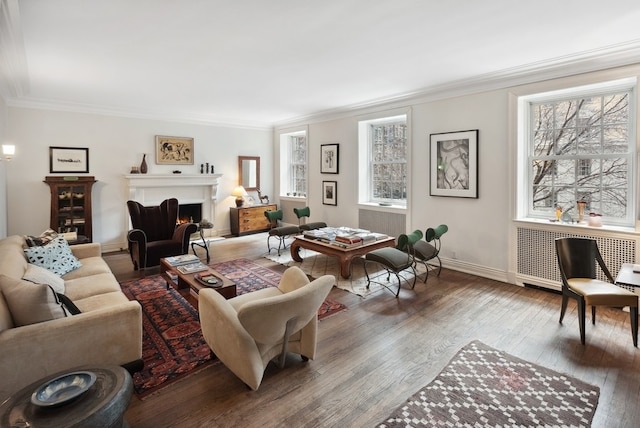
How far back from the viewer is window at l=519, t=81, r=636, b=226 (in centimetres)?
379

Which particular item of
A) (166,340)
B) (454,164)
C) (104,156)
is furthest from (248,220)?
(166,340)

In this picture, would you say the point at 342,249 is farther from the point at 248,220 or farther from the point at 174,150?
the point at 174,150

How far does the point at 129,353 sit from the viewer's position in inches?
92.4

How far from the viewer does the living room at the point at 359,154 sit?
12.6 ft

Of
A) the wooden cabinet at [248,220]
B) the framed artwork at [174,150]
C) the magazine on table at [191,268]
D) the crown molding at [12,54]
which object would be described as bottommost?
the magazine on table at [191,268]

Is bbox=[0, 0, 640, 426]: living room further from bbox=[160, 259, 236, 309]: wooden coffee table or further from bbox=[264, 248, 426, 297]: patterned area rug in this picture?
bbox=[160, 259, 236, 309]: wooden coffee table

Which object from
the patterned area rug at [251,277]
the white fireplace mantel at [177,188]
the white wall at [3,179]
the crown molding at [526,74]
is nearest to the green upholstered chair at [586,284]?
the crown molding at [526,74]

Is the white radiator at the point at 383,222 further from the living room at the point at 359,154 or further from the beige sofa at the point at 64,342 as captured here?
the beige sofa at the point at 64,342

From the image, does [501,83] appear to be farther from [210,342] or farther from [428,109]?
[210,342]

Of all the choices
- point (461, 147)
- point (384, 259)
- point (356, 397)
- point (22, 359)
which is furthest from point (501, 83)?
point (22, 359)

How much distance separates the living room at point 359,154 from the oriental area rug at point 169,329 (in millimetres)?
333

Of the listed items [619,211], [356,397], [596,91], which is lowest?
[356,397]

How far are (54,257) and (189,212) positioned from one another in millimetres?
3971

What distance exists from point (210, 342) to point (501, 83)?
15.0 feet
